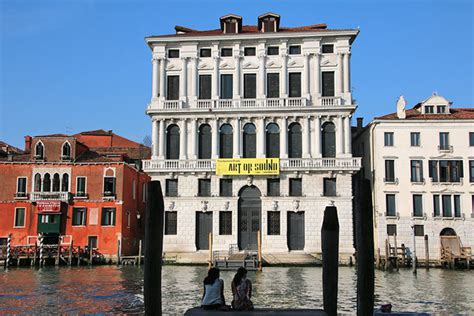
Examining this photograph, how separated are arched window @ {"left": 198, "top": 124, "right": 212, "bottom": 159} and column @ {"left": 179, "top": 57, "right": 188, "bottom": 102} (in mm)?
2407

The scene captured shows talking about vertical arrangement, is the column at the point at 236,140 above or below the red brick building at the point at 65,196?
above

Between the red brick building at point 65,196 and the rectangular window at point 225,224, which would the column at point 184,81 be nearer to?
the red brick building at point 65,196

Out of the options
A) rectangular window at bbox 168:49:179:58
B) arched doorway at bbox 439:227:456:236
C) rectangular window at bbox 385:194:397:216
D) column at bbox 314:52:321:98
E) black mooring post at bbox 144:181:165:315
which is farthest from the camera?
rectangular window at bbox 168:49:179:58

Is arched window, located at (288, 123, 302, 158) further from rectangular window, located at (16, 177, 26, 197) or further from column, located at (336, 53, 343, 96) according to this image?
rectangular window, located at (16, 177, 26, 197)

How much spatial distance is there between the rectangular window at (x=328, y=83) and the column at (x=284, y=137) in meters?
3.34

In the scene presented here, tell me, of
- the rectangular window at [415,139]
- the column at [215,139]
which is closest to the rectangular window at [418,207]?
the rectangular window at [415,139]

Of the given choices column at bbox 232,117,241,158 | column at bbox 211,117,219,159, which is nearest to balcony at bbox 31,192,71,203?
column at bbox 211,117,219,159

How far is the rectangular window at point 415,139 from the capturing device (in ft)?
129

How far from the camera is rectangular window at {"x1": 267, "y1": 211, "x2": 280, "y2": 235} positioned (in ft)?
128

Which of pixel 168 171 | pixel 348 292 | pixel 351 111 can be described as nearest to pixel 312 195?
pixel 351 111

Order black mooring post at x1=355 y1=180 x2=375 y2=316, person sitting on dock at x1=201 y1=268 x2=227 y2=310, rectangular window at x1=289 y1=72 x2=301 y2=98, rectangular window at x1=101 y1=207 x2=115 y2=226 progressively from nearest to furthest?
black mooring post at x1=355 y1=180 x2=375 y2=316 → person sitting on dock at x1=201 y1=268 x2=227 y2=310 → rectangular window at x1=101 y1=207 x2=115 y2=226 → rectangular window at x1=289 y1=72 x2=301 y2=98

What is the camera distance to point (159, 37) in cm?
4131

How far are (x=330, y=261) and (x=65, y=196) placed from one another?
3059 centimetres

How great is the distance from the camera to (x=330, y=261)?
12.2m
